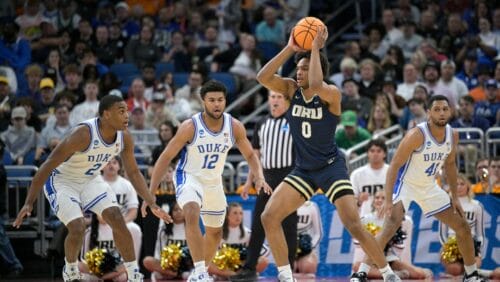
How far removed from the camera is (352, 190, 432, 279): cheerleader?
13.7m

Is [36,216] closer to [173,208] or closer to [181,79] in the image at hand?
[173,208]

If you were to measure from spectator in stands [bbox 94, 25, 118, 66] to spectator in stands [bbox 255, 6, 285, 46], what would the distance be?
251 cm

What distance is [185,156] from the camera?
464 inches

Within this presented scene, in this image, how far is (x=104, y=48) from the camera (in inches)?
766

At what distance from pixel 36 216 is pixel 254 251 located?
12.1 feet

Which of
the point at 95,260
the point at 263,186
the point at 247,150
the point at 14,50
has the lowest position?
the point at 95,260

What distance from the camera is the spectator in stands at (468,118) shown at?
15742 millimetres

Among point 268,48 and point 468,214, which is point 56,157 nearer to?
point 468,214

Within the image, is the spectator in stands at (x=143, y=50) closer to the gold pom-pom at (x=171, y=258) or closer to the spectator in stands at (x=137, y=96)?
the spectator in stands at (x=137, y=96)

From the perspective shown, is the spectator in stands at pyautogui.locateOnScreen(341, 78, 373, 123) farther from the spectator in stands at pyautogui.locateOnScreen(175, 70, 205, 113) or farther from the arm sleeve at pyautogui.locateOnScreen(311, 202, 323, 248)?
the arm sleeve at pyautogui.locateOnScreen(311, 202, 323, 248)

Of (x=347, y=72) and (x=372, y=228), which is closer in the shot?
(x=372, y=228)

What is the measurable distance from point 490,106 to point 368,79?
2.21m

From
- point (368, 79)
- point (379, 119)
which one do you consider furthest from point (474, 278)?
point (368, 79)

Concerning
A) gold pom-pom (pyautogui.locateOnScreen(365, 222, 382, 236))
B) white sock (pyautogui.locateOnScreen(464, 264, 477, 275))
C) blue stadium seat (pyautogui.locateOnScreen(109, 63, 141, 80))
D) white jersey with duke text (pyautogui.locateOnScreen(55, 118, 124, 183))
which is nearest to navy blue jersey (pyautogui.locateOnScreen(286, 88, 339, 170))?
white jersey with duke text (pyautogui.locateOnScreen(55, 118, 124, 183))
